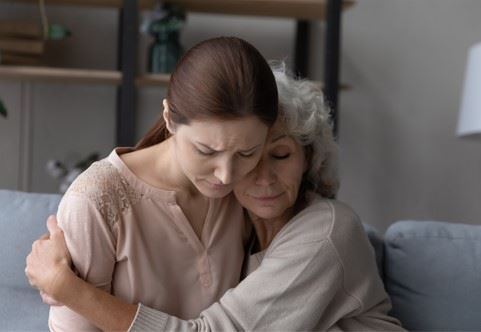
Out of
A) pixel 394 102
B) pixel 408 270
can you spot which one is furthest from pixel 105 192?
pixel 394 102

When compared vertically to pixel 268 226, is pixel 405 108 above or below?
above

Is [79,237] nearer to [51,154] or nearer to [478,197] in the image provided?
[51,154]

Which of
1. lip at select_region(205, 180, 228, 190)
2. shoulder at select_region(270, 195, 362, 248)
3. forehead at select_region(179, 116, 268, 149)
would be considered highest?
forehead at select_region(179, 116, 268, 149)

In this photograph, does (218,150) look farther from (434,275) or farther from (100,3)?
(100,3)

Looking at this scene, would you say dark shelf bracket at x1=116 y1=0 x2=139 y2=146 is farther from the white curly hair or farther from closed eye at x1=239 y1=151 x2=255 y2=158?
closed eye at x1=239 y1=151 x2=255 y2=158

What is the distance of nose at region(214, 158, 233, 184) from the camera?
128cm

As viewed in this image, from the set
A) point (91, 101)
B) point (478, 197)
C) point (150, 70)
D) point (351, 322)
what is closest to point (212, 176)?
point (351, 322)

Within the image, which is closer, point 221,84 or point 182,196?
point 221,84

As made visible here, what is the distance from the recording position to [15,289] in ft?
5.53

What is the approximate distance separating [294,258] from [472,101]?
1.47 meters

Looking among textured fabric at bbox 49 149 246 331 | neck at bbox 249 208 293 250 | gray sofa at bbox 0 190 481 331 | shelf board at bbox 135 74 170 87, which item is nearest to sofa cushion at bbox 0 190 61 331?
gray sofa at bbox 0 190 481 331

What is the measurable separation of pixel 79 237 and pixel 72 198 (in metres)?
0.07

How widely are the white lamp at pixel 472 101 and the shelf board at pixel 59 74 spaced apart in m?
1.21

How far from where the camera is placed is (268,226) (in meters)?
1.59
